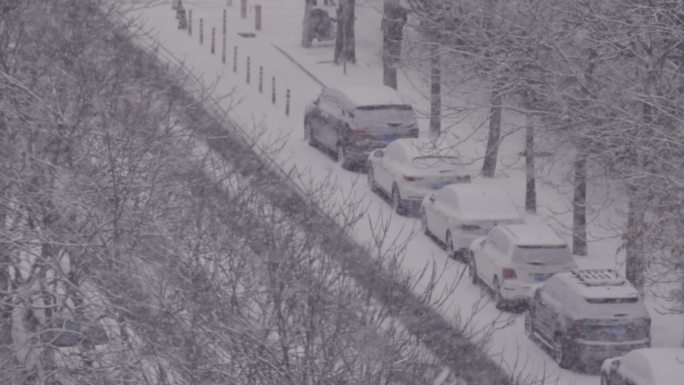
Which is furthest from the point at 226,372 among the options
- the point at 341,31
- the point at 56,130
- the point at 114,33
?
the point at 341,31

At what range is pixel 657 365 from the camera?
63.3 feet

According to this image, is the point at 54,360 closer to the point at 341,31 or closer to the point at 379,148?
the point at 379,148

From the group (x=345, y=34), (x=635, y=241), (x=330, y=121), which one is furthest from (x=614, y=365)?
(x=345, y=34)

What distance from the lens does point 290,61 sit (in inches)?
1688

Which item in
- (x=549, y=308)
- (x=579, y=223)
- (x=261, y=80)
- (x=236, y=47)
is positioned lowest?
(x=261, y=80)

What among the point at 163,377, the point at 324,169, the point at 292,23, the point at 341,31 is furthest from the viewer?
the point at 292,23

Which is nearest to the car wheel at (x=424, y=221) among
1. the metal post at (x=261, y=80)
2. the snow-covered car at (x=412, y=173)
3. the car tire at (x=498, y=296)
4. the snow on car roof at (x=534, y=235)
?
the snow-covered car at (x=412, y=173)

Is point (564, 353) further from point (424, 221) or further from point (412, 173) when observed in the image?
point (412, 173)

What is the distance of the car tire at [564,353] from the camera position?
71.7ft

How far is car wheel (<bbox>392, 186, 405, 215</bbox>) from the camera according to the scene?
29.4 m

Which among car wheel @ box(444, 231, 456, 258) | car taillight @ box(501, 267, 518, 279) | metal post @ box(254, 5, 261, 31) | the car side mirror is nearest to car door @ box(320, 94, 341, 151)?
car wheel @ box(444, 231, 456, 258)

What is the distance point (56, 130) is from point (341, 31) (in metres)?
21.4

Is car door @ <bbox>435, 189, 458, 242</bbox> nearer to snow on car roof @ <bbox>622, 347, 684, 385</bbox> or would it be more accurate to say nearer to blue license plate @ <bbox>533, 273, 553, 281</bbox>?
blue license plate @ <bbox>533, 273, 553, 281</bbox>

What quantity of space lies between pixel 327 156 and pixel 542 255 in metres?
10.2
